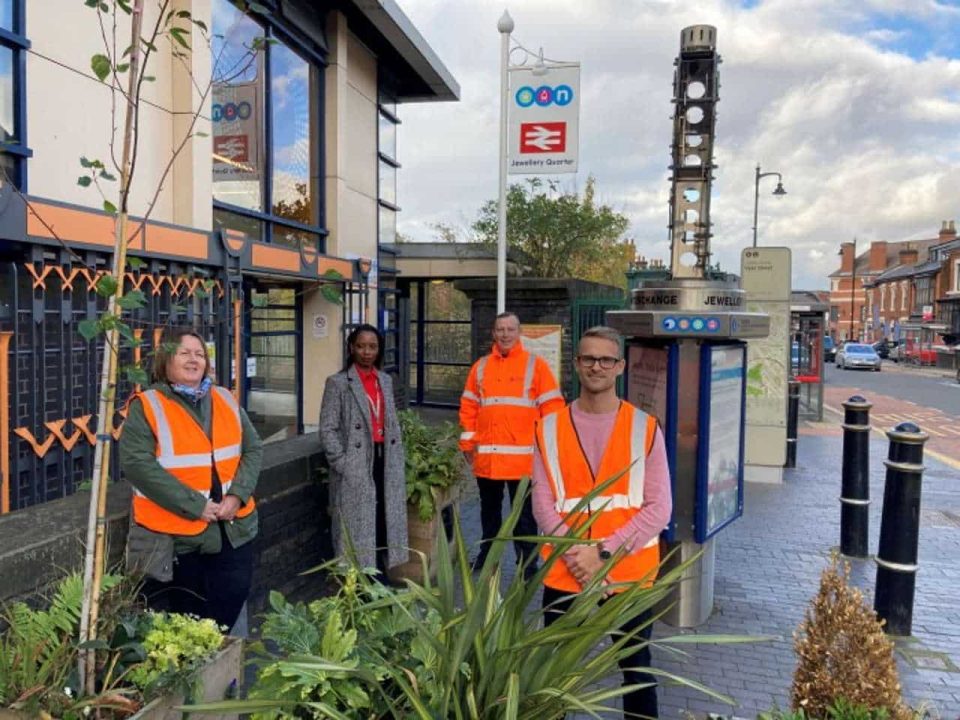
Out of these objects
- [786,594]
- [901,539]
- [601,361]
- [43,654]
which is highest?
[601,361]

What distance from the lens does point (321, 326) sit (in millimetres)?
9547

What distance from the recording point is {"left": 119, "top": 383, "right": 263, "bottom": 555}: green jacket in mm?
2771

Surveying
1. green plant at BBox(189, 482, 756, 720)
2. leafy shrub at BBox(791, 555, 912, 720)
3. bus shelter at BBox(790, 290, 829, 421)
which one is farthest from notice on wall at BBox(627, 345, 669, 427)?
bus shelter at BBox(790, 290, 829, 421)

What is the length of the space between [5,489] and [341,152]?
20.2ft

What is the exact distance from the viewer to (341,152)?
947 cm

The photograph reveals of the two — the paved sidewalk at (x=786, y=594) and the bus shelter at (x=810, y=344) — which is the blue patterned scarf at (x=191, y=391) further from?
the bus shelter at (x=810, y=344)

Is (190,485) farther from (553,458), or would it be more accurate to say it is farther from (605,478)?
(605,478)

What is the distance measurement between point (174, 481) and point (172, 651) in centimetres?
82

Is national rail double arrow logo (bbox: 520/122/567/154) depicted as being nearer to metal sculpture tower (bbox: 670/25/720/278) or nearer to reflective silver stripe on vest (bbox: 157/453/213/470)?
metal sculpture tower (bbox: 670/25/720/278)

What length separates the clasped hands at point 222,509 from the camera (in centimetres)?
291

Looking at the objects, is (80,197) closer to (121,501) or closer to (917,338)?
(121,501)

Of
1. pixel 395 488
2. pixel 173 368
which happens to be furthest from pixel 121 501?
pixel 395 488

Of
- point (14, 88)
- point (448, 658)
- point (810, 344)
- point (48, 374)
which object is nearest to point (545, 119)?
point (14, 88)

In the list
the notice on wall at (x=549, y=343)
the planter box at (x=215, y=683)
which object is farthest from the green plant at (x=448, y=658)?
the notice on wall at (x=549, y=343)
